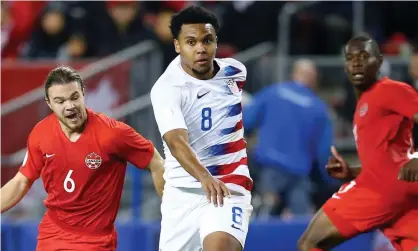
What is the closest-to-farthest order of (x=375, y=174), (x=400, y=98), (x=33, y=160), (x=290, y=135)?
(x=33, y=160) → (x=400, y=98) → (x=375, y=174) → (x=290, y=135)

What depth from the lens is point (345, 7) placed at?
41.9 ft

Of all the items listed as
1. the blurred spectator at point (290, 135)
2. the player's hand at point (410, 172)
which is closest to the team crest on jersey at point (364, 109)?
the player's hand at point (410, 172)

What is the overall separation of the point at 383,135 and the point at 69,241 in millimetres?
2288

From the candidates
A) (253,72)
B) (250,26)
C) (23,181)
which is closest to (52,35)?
(250,26)

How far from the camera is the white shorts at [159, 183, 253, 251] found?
6535 mm

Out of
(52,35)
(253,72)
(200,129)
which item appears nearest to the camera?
(200,129)

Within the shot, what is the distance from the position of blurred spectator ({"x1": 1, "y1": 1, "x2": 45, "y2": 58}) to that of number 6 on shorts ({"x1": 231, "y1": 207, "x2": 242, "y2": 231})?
261 inches

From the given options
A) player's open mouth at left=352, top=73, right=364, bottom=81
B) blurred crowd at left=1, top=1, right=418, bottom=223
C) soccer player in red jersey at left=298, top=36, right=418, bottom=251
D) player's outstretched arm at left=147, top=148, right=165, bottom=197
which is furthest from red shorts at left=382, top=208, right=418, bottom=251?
blurred crowd at left=1, top=1, right=418, bottom=223

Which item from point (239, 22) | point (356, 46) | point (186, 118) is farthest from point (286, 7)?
point (186, 118)

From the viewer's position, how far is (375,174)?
297 inches

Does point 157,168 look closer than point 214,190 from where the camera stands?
No

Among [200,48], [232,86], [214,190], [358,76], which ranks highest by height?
[200,48]

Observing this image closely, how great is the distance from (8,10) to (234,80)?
21.0 ft

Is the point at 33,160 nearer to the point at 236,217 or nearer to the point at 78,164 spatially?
the point at 78,164
